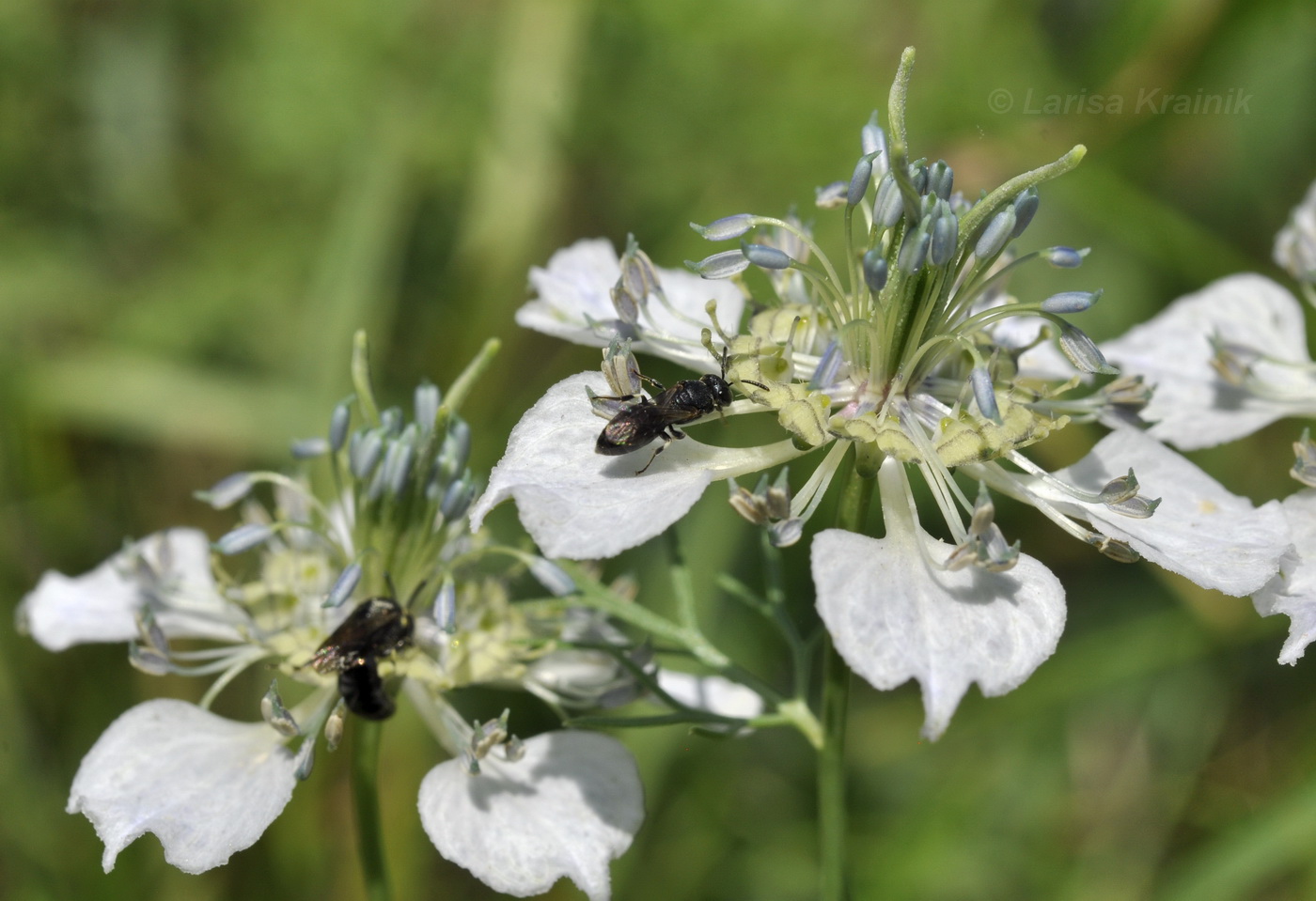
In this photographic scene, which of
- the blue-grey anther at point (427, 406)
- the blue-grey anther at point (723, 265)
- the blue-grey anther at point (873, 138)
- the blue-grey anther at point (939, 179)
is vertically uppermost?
the blue-grey anther at point (939, 179)

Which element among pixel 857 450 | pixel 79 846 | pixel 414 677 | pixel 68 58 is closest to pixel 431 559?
pixel 414 677

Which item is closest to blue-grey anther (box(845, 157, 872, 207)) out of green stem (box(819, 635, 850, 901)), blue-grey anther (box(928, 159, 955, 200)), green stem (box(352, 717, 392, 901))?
blue-grey anther (box(928, 159, 955, 200))

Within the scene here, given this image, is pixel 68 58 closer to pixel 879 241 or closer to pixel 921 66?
pixel 921 66

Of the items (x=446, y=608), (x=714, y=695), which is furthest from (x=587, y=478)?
(x=714, y=695)

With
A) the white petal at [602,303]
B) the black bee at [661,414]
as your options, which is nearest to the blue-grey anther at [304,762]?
the black bee at [661,414]

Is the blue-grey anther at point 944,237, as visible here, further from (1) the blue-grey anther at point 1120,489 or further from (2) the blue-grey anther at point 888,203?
(1) the blue-grey anther at point 1120,489

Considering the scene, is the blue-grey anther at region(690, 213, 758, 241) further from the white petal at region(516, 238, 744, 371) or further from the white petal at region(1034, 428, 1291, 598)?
the white petal at region(1034, 428, 1291, 598)
